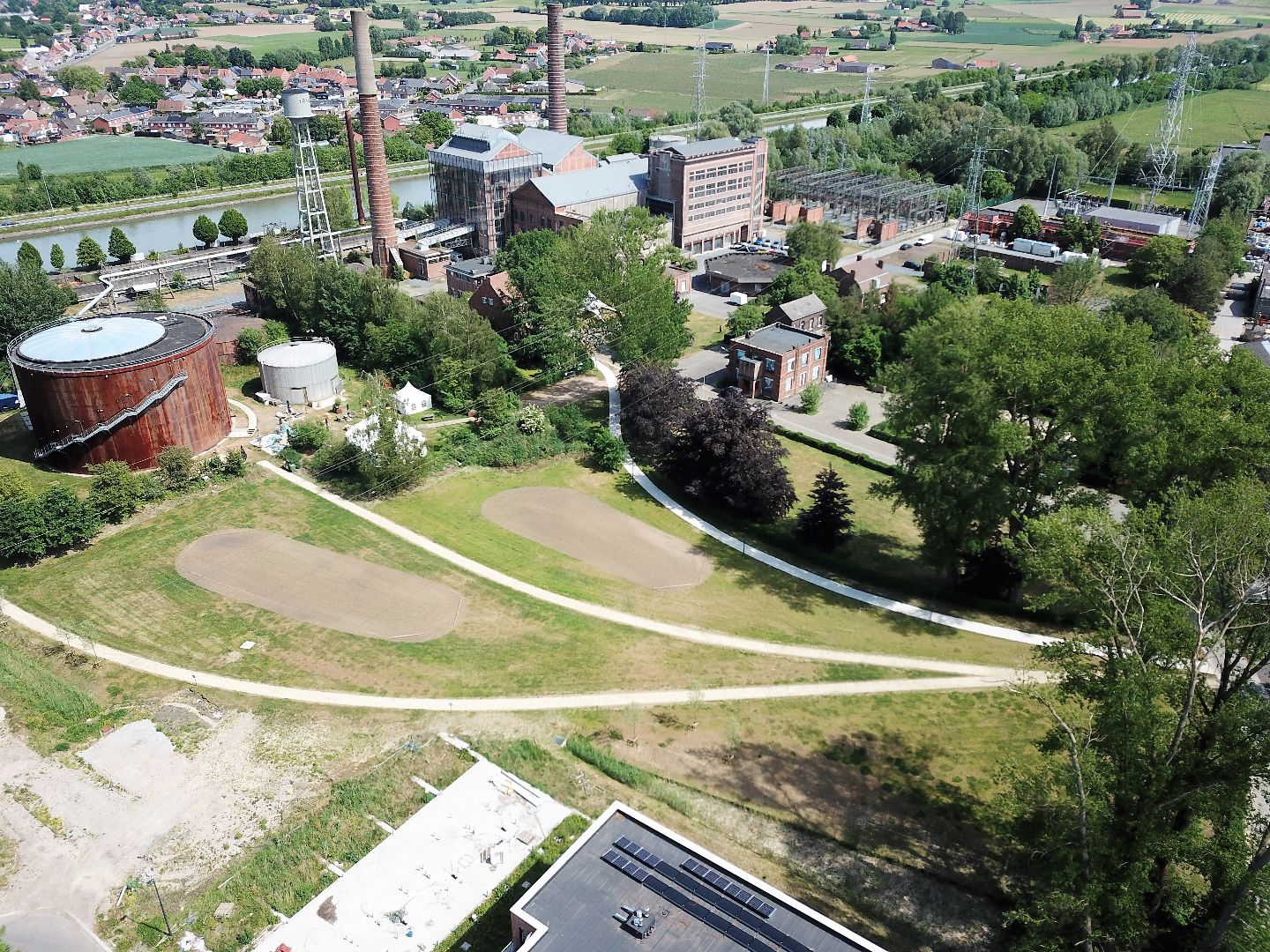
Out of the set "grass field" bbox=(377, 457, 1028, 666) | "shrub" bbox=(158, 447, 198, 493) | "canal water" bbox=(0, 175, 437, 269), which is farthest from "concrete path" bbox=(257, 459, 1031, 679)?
"canal water" bbox=(0, 175, 437, 269)

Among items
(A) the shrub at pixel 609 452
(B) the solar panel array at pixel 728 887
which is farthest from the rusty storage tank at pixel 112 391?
(B) the solar panel array at pixel 728 887

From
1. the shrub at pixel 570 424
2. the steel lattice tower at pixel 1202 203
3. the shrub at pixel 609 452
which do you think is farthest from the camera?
the steel lattice tower at pixel 1202 203

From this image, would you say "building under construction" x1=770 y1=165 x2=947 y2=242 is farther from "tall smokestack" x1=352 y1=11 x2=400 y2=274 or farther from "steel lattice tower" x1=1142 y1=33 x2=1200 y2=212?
"tall smokestack" x1=352 y1=11 x2=400 y2=274

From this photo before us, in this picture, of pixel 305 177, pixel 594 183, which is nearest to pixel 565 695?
pixel 305 177

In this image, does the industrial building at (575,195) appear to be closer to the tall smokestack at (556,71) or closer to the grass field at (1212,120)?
the tall smokestack at (556,71)

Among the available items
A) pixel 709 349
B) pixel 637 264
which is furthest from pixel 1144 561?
pixel 709 349

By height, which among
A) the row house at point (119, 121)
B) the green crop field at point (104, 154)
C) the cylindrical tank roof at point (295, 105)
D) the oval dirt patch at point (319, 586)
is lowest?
the oval dirt patch at point (319, 586)
